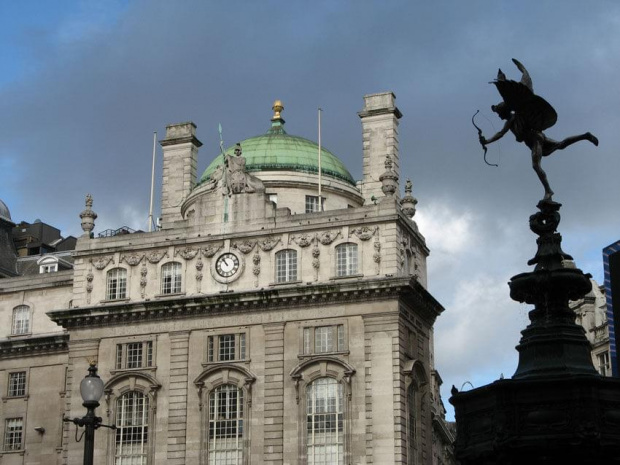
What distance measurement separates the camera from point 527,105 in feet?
73.8

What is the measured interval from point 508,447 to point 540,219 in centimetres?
Answer: 454

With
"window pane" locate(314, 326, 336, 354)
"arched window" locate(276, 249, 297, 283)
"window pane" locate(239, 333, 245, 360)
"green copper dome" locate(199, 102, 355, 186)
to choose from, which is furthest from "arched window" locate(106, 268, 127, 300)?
"window pane" locate(314, 326, 336, 354)

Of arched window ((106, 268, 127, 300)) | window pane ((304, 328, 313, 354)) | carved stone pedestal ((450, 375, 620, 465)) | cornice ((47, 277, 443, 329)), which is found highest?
arched window ((106, 268, 127, 300))

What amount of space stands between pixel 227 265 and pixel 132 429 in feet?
35.0

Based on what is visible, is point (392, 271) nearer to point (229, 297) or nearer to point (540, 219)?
point (229, 297)

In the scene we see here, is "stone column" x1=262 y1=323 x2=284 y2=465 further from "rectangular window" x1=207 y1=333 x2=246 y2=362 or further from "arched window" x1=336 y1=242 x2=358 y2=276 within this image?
"arched window" x1=336 y1=242 x2=358 y2=276

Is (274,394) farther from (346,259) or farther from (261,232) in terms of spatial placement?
(261,232)

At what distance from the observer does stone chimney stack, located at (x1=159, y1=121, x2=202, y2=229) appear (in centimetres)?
7869

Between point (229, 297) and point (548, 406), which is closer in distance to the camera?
point (548, 406)

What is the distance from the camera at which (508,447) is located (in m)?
20.0

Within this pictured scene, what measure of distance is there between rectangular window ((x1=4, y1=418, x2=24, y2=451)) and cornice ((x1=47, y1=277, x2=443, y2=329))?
10.1 m

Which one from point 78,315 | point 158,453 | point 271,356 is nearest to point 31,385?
point 78,315

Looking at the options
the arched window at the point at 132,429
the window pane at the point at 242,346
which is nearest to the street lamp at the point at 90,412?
the window pane at the point at 242,346

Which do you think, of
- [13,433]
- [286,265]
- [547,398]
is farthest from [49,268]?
[547,398]
